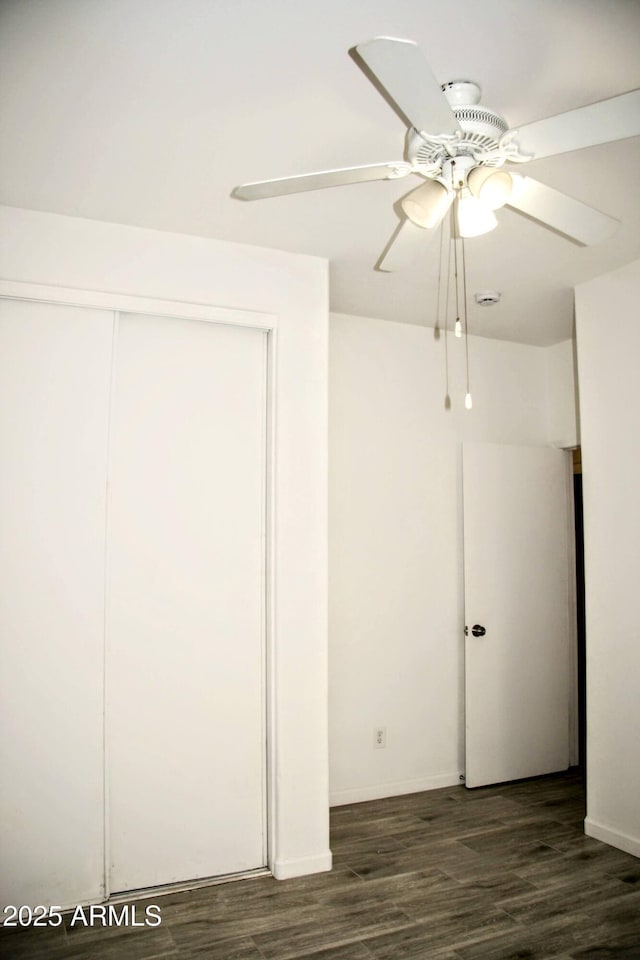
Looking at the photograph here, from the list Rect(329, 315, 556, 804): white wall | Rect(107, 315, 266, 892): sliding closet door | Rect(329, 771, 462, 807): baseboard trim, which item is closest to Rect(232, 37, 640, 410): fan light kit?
Rect(107, 315, 266, 892): sliding closet door

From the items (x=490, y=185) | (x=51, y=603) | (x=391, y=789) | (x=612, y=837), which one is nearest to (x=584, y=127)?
(x=490, y=185)

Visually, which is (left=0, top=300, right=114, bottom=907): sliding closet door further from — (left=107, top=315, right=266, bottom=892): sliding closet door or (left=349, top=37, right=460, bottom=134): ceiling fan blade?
(left=349, top=37, right=460, bottom=134): ceiling fan blade

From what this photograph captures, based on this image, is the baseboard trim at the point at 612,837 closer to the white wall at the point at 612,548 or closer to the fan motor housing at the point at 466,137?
the white wall at the point at 612,548

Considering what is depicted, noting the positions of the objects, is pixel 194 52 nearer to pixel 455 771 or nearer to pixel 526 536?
pixel 526 536

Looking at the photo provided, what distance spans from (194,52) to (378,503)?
2.67m

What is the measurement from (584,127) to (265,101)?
0.95m

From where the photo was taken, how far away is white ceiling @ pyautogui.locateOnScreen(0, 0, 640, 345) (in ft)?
5.74

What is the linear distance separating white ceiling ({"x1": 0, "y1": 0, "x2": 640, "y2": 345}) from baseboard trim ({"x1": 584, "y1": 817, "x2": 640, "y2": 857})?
2730 mm

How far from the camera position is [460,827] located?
349cm

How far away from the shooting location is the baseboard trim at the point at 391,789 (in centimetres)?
382

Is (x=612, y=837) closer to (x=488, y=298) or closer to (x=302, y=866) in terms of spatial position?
(x=302, y=866)

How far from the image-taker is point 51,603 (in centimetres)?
274

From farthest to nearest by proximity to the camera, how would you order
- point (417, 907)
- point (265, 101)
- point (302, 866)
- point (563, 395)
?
point (563, 395) < point (302, 866) < point (417, 907) < point (265, 101)

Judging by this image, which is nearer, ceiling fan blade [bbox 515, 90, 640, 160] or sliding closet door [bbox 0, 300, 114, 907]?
ceiling fan blade [bbox 515, 90, 640, 160]
